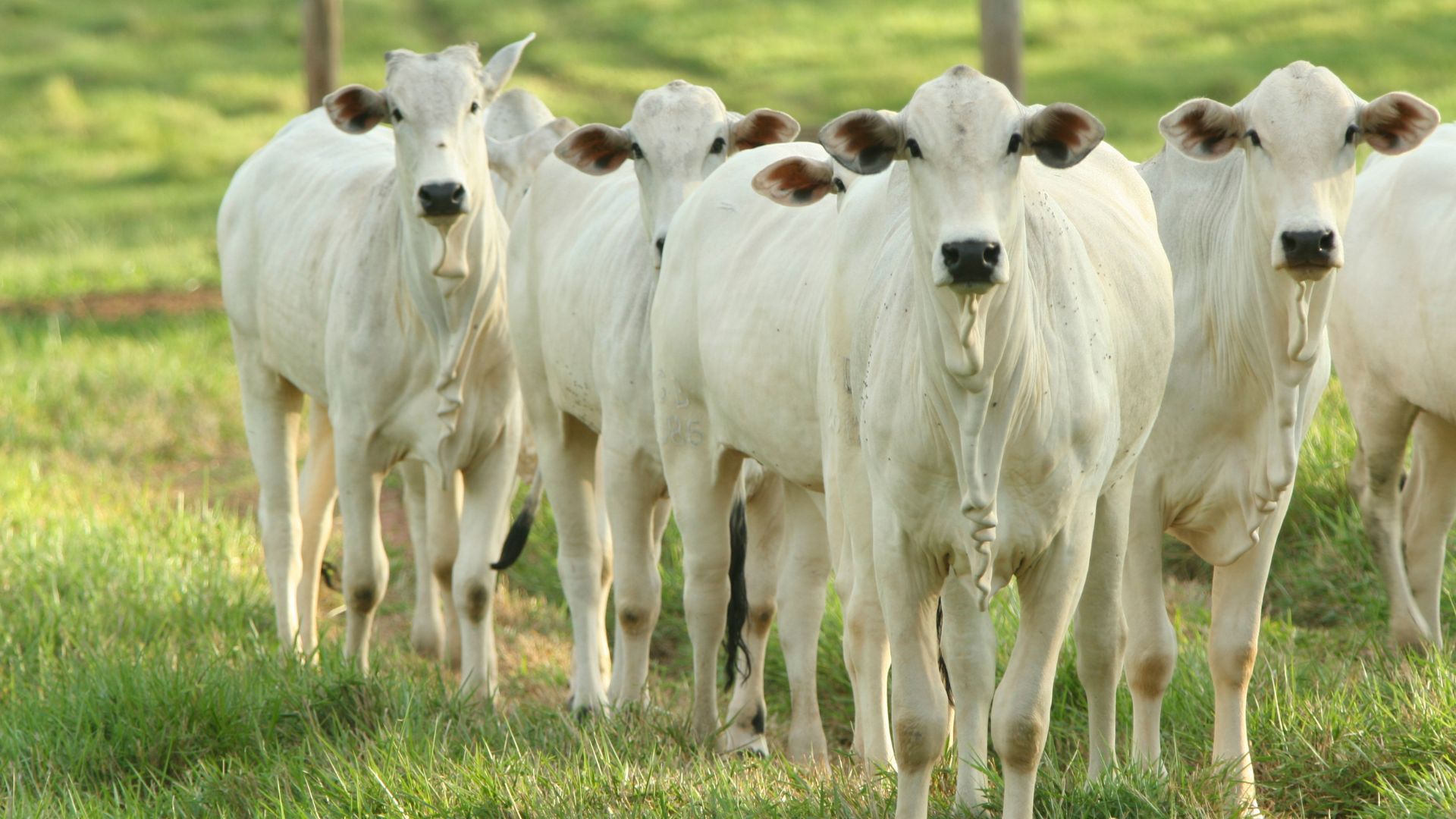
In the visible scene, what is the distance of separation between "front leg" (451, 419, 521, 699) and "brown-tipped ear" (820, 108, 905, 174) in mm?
2751

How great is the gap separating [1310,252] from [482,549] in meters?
3.04

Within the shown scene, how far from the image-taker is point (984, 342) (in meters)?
3.26

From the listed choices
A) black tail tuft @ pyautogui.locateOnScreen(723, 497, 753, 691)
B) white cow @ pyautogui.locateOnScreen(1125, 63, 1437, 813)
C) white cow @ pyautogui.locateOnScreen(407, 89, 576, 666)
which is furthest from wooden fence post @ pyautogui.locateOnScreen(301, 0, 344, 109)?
white cow @ pyautogui.locateOnScreen(1125, 63, 1437, 813)

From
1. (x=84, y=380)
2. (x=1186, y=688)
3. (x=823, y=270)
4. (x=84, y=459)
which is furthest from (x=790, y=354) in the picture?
(x=84, y=380)

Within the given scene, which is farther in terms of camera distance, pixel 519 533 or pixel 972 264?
pixel 519 533

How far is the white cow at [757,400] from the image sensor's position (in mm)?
4352

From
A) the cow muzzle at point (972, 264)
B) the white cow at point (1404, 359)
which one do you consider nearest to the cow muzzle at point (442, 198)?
the cow muzzle at point (972, 264)

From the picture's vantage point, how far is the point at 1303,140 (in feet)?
13.3

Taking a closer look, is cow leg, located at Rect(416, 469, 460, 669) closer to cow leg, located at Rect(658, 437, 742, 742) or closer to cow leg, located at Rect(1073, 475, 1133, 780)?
cow leg, located at Rect(658, 437, 742, 742)

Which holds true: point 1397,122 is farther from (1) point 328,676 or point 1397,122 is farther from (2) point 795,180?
(1) point 328,676

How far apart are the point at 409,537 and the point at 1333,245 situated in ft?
16.6

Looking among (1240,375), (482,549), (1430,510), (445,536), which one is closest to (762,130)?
(482,549)

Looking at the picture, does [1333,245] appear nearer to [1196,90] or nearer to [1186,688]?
[1186,688]

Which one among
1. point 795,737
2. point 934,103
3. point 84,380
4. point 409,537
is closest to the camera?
point 934,103
